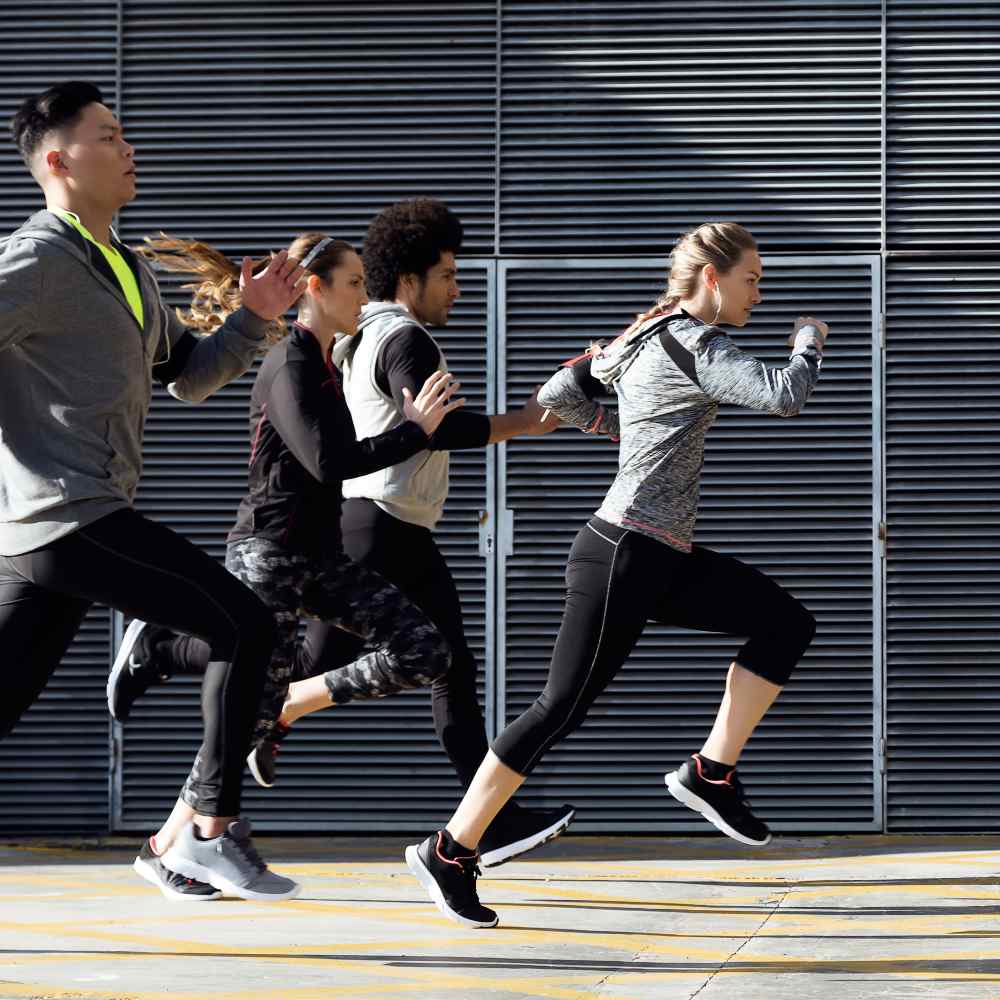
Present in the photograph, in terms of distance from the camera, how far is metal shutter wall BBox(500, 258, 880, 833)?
7164 mm

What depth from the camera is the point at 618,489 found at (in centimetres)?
480

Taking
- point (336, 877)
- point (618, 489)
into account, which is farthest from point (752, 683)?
point (336, 877)

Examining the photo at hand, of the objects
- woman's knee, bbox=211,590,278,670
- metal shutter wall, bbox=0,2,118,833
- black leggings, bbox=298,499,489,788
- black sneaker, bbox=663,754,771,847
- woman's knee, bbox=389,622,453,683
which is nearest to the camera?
woman's knee, bbox=211,590,278,670

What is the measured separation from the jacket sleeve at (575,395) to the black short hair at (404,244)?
742 mm

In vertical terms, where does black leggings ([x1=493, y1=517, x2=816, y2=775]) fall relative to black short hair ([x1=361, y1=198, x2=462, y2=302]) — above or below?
below

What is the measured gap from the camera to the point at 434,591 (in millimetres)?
5594

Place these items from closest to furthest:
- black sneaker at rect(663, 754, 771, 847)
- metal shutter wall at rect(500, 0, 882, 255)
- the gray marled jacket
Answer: the gray marled jacket < black sneaker at rect(663, 754, 771, 847) < metal shutter wall at rect(500, 0, 882, 255)

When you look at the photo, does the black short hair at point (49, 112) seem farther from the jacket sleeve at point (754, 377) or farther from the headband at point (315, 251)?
the jacket sleeve at point (754, 377)

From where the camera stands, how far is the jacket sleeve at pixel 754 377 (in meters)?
4.54

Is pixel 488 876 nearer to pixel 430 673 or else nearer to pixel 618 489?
pixel 430 673

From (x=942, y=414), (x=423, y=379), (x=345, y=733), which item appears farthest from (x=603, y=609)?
(x=942, y=414)

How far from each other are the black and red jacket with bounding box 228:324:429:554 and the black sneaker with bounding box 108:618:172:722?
0.83 meters

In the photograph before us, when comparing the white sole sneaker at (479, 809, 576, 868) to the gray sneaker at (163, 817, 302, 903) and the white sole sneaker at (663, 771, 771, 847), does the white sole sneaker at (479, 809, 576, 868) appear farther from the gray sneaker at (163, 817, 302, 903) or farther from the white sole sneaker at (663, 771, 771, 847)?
the gray sneaker at (163, 817, 302, 903)

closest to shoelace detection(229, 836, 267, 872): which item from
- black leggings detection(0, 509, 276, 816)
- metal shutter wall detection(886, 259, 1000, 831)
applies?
black leggings detection(0, 509, 276, 816)
